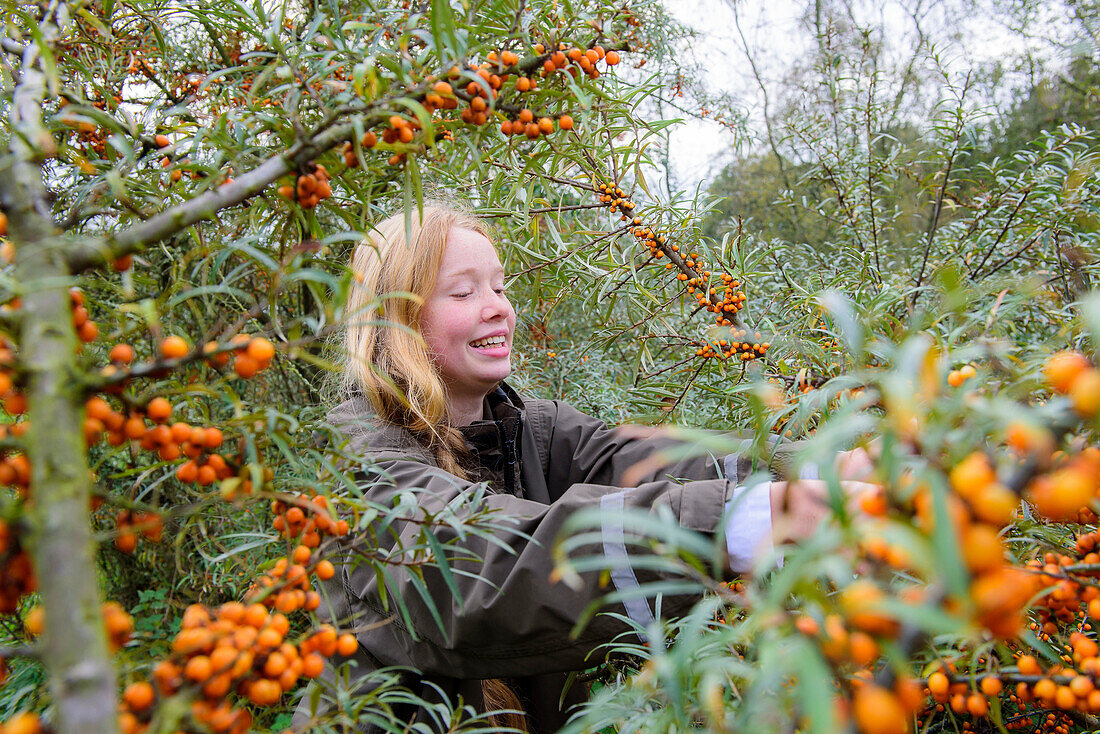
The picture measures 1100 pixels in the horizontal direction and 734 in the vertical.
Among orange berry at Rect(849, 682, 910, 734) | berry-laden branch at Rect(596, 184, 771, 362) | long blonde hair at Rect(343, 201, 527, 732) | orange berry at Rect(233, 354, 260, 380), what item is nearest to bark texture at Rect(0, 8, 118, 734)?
orange berry at Rect(233, 354, 260, 380)

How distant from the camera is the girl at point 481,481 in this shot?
3.14 ft

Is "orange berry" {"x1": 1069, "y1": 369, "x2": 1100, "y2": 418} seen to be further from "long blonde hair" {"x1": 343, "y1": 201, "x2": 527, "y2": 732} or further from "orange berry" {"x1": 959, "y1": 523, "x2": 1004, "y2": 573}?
"long blonde hair" {"x1": 343, "y1": 201, "x2": 527, "y2": 732}

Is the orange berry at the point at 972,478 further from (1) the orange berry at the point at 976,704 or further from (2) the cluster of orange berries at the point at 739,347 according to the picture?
(2) the cluster of orange berries at the point at 739,347

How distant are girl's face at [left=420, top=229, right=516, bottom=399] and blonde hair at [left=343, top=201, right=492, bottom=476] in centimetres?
3

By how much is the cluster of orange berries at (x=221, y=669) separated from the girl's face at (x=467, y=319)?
1145 millimetres

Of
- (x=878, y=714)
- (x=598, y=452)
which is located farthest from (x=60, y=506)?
(x=598, y=452)

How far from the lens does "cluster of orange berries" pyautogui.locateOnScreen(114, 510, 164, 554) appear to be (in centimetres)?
53

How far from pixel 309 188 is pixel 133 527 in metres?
0.41

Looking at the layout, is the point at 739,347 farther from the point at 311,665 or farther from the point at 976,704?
the point at 311,665

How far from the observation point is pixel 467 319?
1699mm

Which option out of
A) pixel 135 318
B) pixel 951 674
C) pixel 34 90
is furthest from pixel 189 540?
pixel 951 674

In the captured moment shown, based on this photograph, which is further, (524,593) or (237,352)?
(524,593)

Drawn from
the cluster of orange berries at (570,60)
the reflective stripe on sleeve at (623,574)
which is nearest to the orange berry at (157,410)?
the reflective stripe on sleeve at (623,574)

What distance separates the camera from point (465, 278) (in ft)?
5.72
